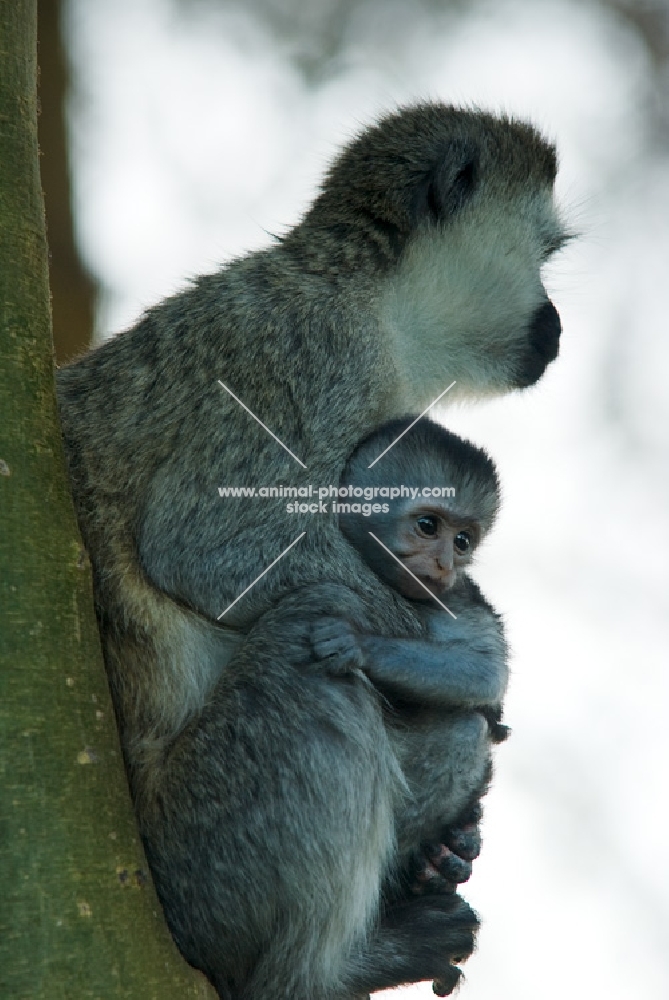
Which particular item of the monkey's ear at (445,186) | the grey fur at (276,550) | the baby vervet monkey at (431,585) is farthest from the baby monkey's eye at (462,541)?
the monkey's ear at (445,186)

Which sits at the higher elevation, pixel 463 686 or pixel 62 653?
pixel 463 686

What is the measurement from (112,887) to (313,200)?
252 centimetres

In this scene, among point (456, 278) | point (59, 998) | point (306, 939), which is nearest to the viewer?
point (59, 998)

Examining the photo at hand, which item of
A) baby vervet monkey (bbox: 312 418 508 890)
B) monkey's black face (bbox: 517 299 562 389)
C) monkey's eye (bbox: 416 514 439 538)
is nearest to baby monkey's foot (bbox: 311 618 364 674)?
baby vervet monkey (bbox: 312 418 508 890)

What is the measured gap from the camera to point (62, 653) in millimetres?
2523

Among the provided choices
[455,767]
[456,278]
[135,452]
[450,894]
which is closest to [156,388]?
[135,452]

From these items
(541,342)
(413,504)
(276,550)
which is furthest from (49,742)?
(541,342)

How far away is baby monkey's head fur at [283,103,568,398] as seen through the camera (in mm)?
3770

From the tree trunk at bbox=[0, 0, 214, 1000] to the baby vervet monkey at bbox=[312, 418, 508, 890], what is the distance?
2.58 ft

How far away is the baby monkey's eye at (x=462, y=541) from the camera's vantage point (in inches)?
153

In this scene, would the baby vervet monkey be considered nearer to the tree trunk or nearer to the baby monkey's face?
the baby monkey's face

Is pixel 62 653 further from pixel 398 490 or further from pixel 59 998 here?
pixel 398 490

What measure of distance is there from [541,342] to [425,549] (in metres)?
0.99

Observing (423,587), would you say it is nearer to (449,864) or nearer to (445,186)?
(449,864)
